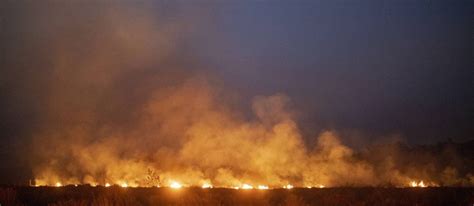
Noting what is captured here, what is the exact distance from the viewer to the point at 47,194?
14.7 m

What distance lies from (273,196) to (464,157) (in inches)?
1466

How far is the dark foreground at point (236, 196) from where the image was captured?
1363cm

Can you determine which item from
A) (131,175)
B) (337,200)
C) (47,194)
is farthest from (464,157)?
(47,194)

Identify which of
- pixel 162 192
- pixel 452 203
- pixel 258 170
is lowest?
pixel 452 203

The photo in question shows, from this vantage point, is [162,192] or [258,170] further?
[258,170]

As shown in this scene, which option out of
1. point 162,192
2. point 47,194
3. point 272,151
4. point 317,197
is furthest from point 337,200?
point 272,151

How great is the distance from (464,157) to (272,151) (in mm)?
25628

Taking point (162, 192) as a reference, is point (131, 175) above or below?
above

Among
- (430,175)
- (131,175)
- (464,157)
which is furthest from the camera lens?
(464,157)

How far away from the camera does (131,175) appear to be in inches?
1385

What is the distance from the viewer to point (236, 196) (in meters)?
15.9

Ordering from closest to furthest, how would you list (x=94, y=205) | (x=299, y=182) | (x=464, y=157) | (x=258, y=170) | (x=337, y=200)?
(x=94, y=205), (x=337, y=200), (x=299, y=182), (x=258, y=170), (x=464, y=157)

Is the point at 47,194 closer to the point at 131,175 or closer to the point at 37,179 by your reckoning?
the point at 131,175

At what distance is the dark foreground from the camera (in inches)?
537
